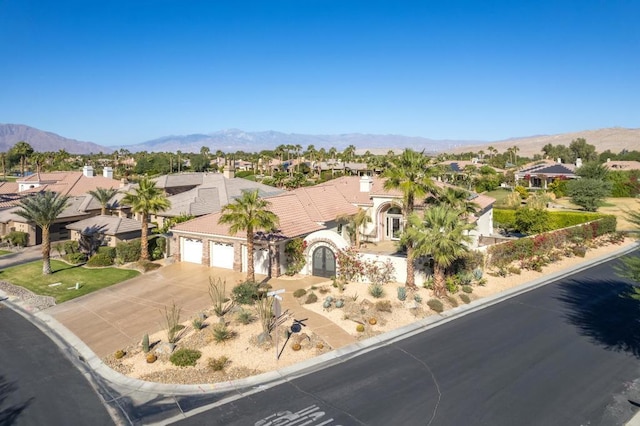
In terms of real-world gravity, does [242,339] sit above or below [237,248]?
below

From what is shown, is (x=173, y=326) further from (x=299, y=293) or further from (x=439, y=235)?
(x=439, y=235)

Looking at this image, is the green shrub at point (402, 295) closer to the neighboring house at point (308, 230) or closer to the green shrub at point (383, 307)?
the green shrub at point (383, 307)

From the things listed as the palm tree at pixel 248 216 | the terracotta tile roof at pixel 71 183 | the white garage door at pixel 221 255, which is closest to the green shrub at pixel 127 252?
the white garage door at pixel 221 255

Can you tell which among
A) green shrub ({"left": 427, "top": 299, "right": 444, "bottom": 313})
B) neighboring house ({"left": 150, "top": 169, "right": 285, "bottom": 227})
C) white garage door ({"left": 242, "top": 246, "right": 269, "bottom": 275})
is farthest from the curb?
neighboring house ({"left": 150, "top": 169, "right": 285, "bottom": 227})

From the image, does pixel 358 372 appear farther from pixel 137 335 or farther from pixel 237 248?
pixel 237 248

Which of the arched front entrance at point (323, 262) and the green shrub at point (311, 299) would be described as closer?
the green shrub at point (311, 299)

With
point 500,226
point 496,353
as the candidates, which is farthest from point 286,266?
point 500,226
